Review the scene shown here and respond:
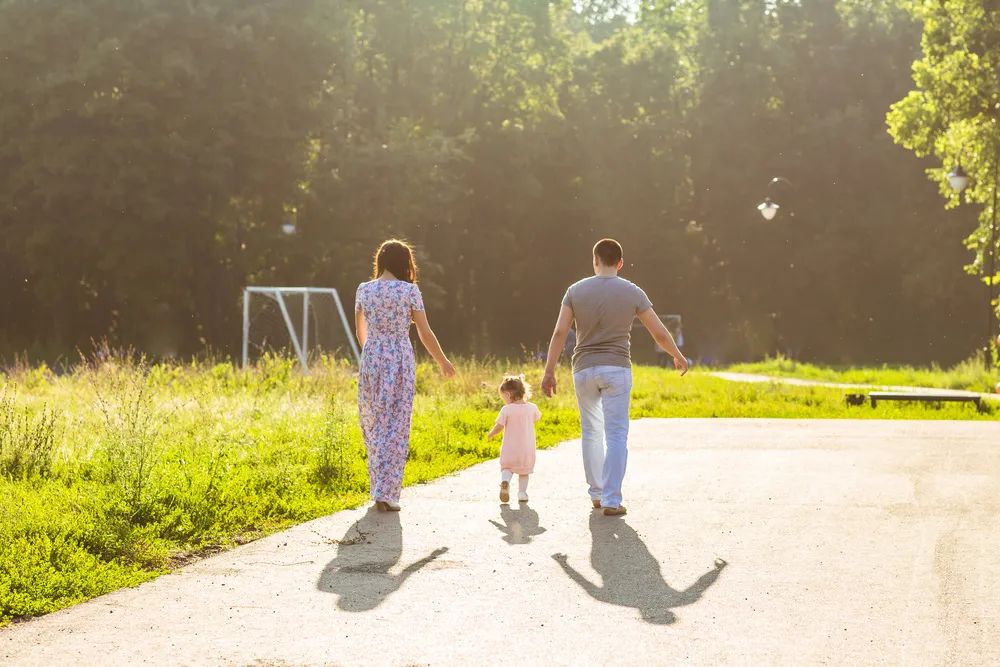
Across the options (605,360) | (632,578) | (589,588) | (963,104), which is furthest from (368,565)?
(963,104)

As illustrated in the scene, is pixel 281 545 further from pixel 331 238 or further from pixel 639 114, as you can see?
pixel 639 114

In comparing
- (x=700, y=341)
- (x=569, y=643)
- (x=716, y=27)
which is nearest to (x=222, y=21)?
(x=716, y=27)

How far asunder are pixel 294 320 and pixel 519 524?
22.9m

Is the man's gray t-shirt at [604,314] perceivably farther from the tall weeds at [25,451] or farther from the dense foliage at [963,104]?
the dense foliage at [963,104]


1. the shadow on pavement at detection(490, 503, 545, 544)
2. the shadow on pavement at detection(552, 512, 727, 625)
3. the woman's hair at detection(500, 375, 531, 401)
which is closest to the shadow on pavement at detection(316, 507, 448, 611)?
the shadow on pavement at detection(490, 503, 545, 544)

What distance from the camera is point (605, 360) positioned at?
9.34 meters

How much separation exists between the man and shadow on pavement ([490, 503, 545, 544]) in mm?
503

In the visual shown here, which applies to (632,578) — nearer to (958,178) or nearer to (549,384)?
(549,384)

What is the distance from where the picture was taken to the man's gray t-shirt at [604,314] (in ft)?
30.6

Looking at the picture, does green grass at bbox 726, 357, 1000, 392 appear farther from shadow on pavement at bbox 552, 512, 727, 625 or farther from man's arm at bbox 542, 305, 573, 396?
shadow on pavement at bbox 552, 512, 727, 625

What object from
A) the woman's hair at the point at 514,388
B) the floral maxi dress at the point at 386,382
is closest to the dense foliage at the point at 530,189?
the woman's hair at the point at 514,388

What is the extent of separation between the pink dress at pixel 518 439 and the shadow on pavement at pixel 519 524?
0.37 meters

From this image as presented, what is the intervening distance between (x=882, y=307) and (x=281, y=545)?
49.8 m

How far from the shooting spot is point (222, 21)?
128 ft
